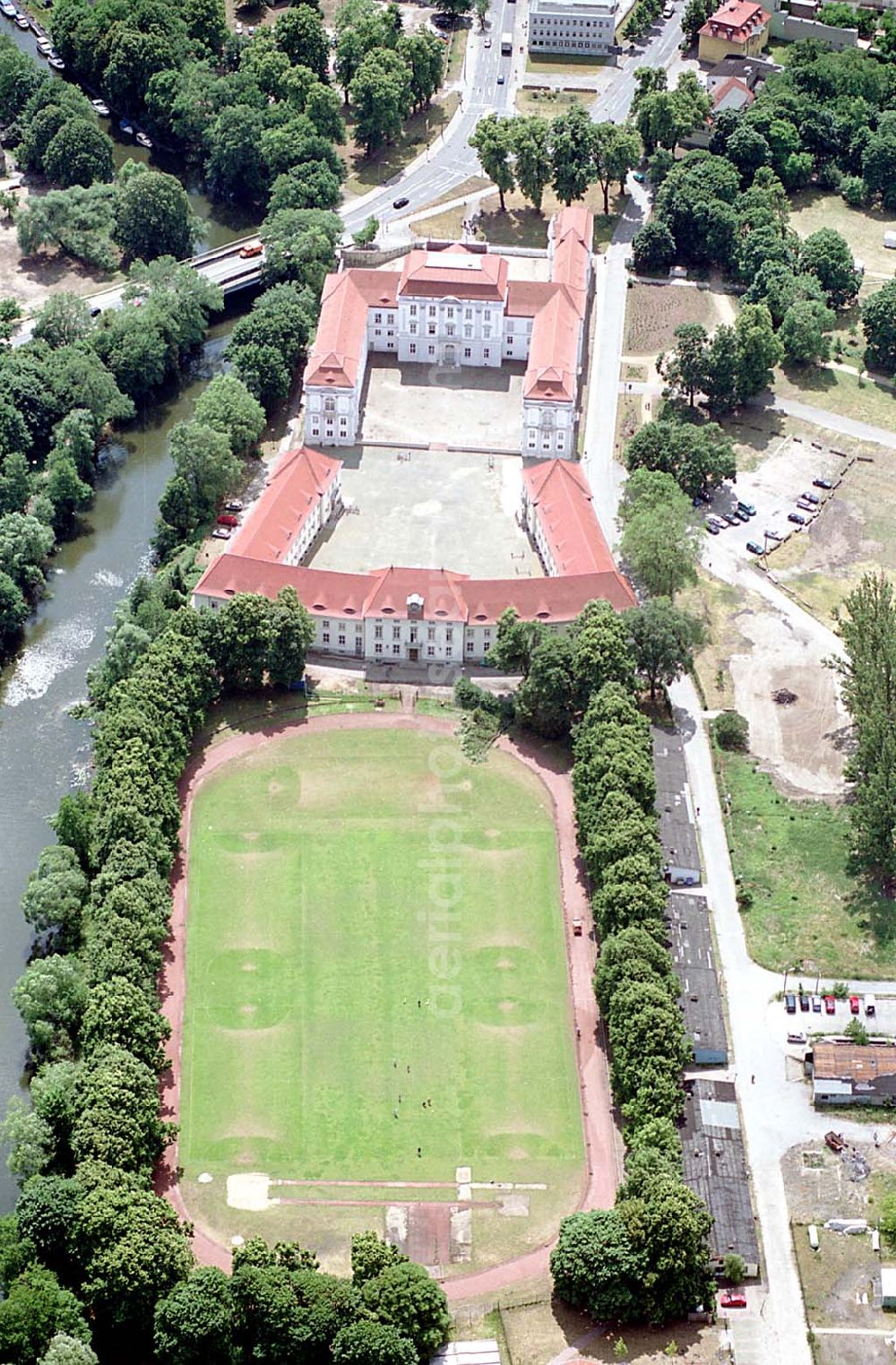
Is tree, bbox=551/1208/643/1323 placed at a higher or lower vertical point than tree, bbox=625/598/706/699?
lower

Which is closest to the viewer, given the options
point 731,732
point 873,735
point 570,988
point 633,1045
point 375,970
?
point 633,1045

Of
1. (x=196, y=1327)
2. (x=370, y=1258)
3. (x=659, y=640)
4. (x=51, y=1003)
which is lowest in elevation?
(x=196, y=1327)

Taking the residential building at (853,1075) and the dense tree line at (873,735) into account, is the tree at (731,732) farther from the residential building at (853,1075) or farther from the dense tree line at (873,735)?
the residential building at (853,1075)

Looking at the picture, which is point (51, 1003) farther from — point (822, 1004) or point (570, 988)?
point (822, 1004)

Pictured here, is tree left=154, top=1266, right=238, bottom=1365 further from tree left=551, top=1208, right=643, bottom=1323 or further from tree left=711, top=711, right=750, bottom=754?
tree left=711, top=711, right=750, bottom=754

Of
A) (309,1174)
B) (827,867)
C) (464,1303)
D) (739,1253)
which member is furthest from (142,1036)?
(827,867)

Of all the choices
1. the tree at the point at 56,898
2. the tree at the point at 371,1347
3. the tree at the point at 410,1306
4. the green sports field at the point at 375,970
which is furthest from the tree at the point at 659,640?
the tree at the point at 371,1347

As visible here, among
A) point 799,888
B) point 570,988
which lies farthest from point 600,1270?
point 799,888

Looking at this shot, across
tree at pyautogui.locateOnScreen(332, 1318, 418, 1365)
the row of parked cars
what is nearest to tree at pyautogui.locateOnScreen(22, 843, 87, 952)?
tree at pyautogui.locateOnScreen(332, 1318, 418, 1365)
